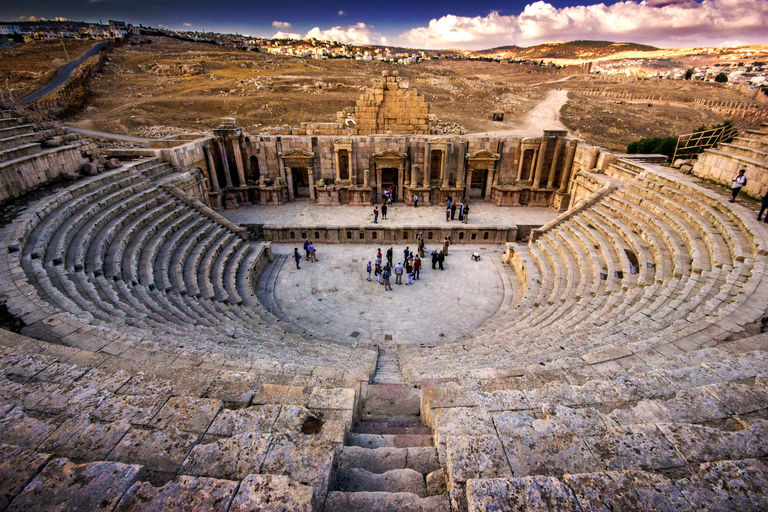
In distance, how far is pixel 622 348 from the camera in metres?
6.31

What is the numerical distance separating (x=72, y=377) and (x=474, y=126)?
45726mm

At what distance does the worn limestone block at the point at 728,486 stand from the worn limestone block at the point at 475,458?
1350 mm

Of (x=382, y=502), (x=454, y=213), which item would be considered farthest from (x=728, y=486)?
(x=454, y=213)

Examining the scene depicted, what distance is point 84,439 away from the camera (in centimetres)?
341

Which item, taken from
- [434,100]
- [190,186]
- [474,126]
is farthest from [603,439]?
[434,100]

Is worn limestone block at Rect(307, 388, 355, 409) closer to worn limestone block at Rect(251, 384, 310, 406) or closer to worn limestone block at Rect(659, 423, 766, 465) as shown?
worn limestone block at Rect(251, 384, 310, 406)

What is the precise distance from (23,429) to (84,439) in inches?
25.3

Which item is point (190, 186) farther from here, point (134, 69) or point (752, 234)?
point (134, 69)

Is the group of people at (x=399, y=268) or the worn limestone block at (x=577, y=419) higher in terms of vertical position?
the worn limestone block at (x=577, y=419)

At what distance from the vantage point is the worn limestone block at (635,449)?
316cm

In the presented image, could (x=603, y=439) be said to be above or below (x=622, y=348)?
above

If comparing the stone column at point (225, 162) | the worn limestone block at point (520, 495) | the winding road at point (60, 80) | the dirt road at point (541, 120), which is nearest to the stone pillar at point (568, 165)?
the dirt road at point (541, 120)

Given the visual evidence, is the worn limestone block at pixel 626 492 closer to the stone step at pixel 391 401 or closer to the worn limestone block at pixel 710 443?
the worn limestone block at pixel 710 443

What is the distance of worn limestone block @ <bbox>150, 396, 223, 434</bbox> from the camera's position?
3.69 m
